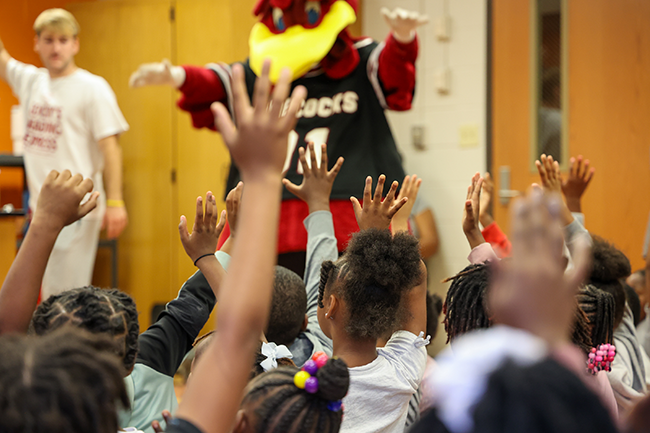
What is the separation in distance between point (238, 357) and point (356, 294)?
20.8 inches

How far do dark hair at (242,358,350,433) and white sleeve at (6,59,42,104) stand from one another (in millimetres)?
2562

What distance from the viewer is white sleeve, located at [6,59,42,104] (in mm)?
3008

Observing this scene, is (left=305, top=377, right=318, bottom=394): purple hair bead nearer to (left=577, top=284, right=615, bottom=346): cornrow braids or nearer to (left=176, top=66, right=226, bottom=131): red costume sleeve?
(left=577, top=284, right=615, bottom=346): cornrow braids

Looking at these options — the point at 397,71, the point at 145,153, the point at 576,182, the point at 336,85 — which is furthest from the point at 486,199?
the point at 145,153

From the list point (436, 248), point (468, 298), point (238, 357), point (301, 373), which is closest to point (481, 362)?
point (238, 357)

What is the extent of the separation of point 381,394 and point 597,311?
1.81 feet

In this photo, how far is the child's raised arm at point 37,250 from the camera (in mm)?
1081

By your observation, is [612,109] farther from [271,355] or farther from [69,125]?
[271,355]

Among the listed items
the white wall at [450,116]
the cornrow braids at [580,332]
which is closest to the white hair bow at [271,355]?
the cornrow braids at [580,332]

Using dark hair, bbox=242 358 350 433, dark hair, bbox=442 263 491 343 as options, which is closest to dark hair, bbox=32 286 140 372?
dark hair, bbox=242 358 350 433

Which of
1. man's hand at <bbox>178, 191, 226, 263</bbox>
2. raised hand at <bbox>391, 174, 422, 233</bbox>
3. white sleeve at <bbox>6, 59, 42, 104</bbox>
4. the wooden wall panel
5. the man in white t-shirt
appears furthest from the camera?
the wooden wall panel

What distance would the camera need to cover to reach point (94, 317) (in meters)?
1.02

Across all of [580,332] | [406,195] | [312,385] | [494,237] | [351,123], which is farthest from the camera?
[351,123]

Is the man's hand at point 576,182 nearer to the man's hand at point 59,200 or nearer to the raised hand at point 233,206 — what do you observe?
the raised hand at point 233,206
